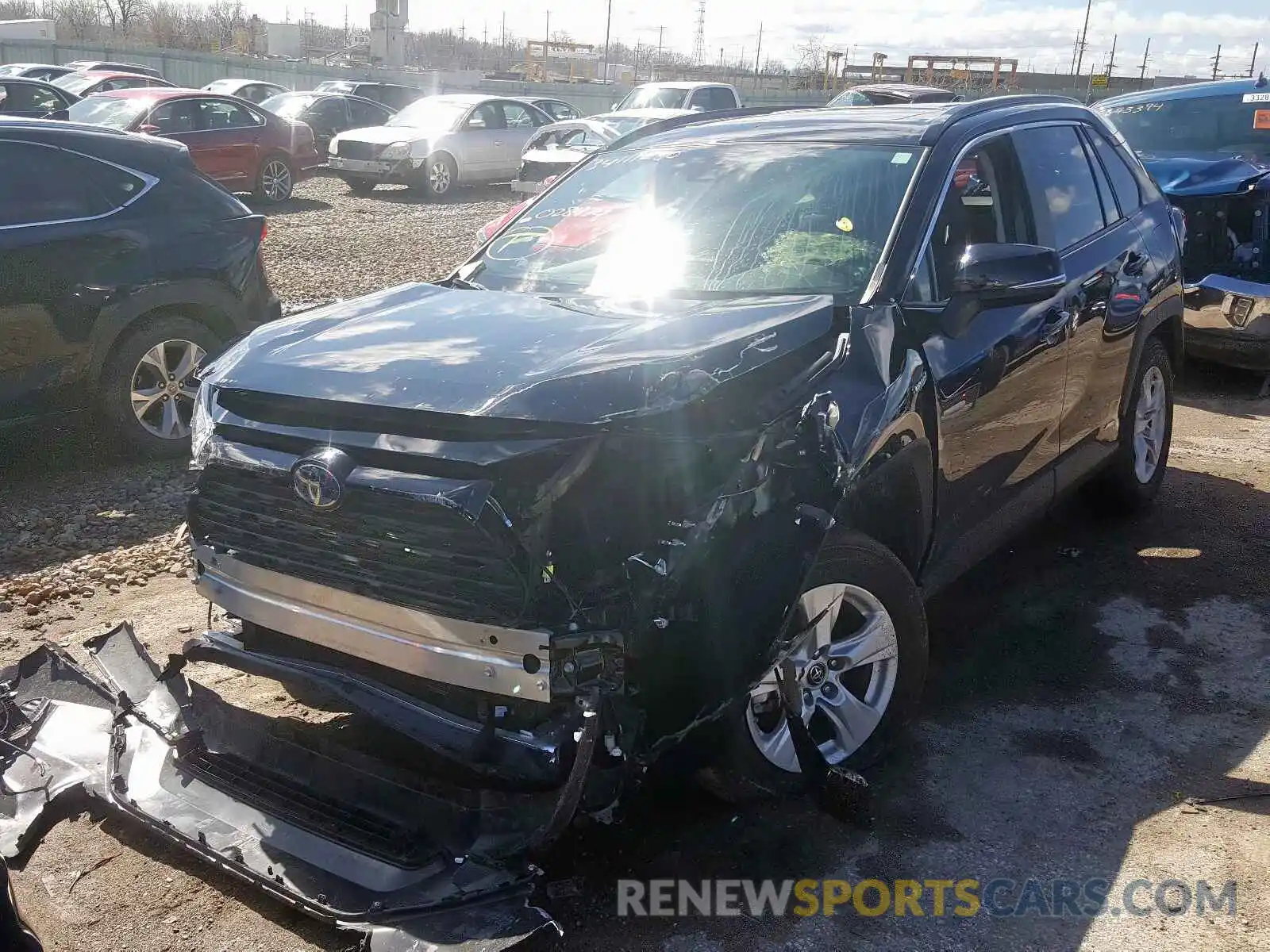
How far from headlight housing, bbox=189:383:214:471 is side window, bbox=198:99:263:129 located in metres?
14.5

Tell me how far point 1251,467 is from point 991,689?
3.48 m

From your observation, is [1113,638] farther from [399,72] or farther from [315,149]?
[399,72]

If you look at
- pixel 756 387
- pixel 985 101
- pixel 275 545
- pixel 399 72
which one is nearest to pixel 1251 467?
pixel 985 101

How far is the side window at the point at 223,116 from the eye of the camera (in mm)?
A: 16359

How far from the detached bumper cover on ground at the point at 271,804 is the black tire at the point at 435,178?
53.3 ft

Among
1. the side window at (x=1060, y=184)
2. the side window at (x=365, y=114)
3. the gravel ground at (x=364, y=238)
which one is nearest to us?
the side window at (x=1060, y=184)

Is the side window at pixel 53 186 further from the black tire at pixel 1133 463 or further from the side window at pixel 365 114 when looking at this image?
the side window at pixel 365 114

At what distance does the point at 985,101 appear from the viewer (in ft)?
14.9

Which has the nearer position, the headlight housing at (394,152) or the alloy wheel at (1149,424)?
the alloy wheel at (1149,424)

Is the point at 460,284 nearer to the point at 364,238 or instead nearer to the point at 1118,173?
the point at 1118,173

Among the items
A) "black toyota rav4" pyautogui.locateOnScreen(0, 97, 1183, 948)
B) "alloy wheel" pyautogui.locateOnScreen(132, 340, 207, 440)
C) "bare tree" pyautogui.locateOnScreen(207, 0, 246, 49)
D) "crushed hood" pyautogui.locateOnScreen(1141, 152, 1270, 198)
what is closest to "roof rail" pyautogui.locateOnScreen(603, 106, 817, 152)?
"black toyota rav4" pyautogui.locateOnScreen(0, 97, 1183, 948)

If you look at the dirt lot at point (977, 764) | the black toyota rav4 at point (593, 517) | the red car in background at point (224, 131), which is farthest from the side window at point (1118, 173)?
the red car in background at point (224, 131)

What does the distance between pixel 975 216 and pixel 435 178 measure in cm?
1616

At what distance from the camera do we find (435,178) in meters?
19.1
